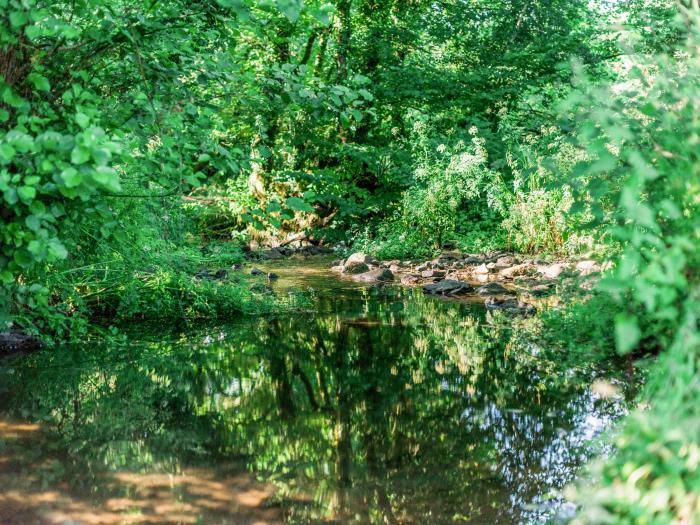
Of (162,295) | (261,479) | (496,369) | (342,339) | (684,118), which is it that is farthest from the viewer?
(162,295)

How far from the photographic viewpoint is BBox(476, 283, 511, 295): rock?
9.60 m

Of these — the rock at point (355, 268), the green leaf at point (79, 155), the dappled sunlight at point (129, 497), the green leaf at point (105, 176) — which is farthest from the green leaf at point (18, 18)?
the rock at point (355, 268)

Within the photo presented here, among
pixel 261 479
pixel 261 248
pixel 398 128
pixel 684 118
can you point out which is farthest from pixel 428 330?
pixel 398 128

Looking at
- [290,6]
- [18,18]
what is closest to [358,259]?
[290,6]

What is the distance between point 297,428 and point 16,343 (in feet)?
11.1

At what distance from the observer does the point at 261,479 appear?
403cm

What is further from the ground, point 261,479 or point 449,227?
point 449,227

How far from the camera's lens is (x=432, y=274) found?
1129 cm

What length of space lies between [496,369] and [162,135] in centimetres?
333

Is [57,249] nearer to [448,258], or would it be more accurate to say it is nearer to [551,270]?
[551,270]

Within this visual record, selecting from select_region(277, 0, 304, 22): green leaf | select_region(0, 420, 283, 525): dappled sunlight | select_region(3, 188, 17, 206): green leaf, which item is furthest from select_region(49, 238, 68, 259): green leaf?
select_region(277, 0, 304, 22): green leaf

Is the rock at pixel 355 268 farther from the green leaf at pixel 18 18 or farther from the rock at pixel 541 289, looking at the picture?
the green leaf at pixel 18 18

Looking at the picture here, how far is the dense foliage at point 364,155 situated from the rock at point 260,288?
0.39 metres

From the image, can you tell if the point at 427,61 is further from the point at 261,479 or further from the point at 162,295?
the point at 261,479
